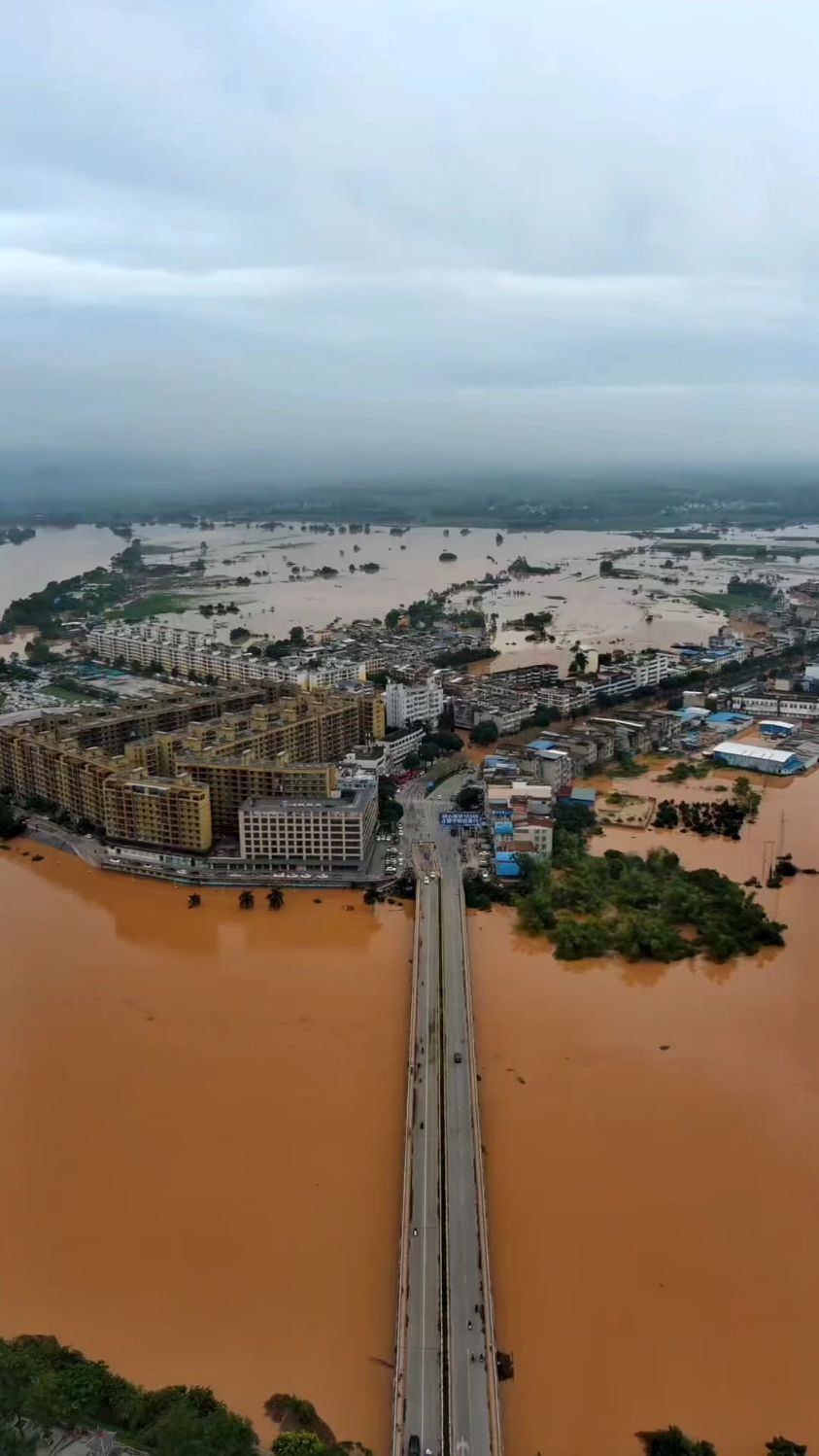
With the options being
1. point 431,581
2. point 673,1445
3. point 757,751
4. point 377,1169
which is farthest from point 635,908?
point 431,581

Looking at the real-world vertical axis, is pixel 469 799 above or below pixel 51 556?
below

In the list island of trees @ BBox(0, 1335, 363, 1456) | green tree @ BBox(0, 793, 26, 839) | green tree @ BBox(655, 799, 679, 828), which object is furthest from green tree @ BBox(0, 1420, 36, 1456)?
green tree @ BBox(655, 799, 679, 828)

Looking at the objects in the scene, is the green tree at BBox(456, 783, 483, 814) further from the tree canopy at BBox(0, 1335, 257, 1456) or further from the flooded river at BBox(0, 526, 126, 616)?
the flooded river at BBox(0, 526, 126, 616)

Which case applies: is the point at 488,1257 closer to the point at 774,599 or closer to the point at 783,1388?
the point at 783,1388

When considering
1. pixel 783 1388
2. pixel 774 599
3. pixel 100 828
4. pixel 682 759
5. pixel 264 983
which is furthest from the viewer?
pixel 774 599

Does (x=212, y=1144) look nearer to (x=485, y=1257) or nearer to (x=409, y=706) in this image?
(x=485, y=1257)

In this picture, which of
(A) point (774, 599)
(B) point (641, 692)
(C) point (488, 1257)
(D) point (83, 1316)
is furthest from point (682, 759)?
(A) point (774, 599)
